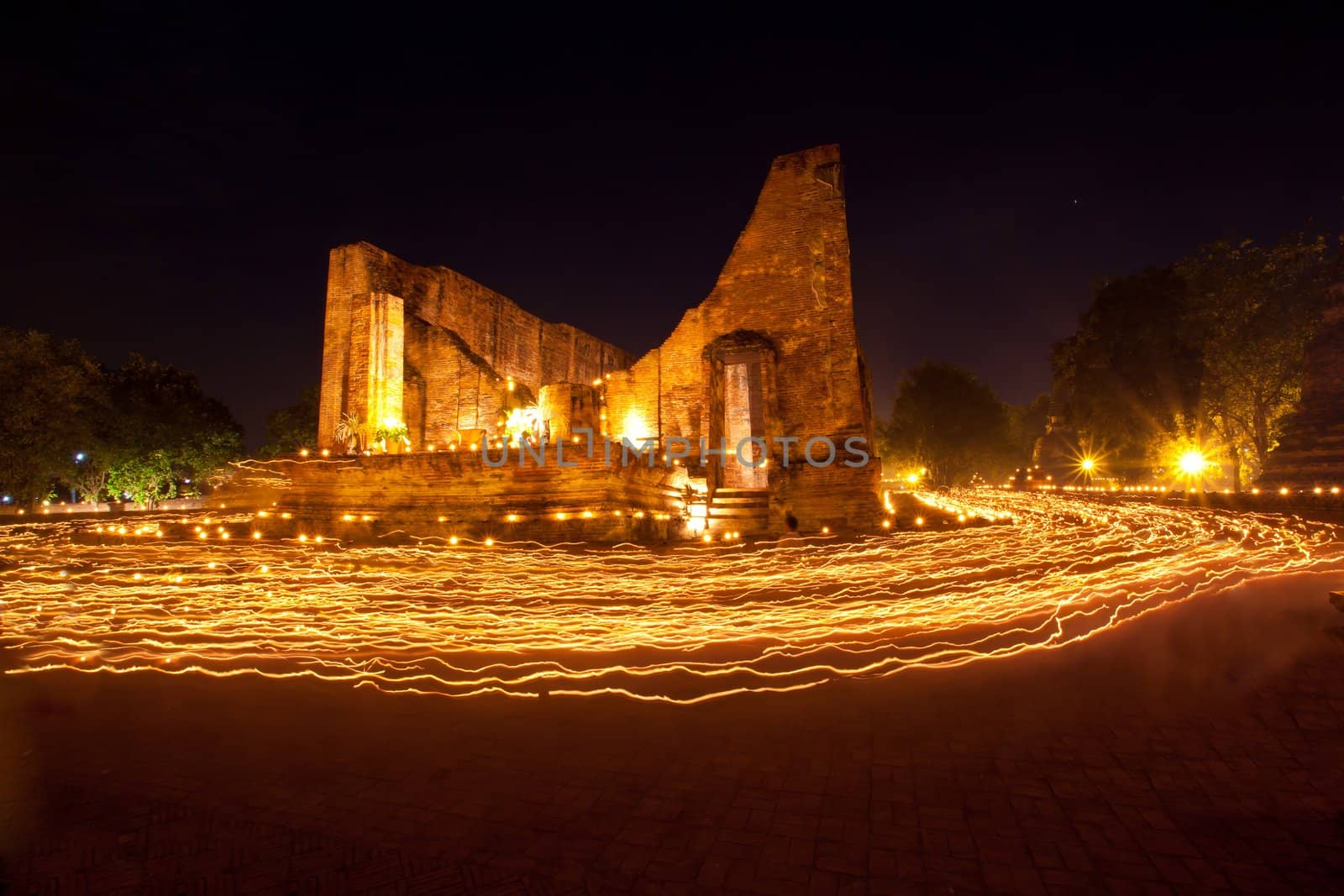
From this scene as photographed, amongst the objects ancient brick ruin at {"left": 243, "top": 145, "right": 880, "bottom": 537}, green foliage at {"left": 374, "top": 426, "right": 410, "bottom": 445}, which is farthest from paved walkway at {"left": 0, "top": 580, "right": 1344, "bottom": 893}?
→ green foliage at {"left": 374, "top": 426, "right": 410, "bottom": 445}

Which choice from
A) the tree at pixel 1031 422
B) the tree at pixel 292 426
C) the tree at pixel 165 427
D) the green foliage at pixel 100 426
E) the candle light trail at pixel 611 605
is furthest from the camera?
the tree at pixel 1031 422

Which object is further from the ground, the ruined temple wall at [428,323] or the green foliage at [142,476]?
the ruined temple wall at [428,323]

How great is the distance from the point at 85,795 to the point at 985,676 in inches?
172

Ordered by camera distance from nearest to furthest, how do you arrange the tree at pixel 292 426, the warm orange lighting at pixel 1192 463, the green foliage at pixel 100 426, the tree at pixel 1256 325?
1. the green foliage at pixel 100 426
2. the tree at pixel 1256 325
3. the warm orange lighting at pixel 1192 463
4. the tree at pixel 292 426

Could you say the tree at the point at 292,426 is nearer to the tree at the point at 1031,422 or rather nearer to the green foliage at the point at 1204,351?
the green foliage at the point at 1204,351

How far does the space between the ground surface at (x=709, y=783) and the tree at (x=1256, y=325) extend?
29010 millimetres

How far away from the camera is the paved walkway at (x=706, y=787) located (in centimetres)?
196

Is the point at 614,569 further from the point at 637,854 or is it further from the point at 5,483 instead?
the point at 5,483

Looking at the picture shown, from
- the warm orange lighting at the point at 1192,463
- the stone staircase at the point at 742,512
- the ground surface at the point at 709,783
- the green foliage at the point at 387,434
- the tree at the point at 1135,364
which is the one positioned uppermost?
the tree at the point at 1135,364

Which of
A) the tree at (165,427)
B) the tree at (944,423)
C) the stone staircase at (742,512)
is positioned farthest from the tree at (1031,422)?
the tree at (165,427)

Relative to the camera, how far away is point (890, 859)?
6.49 feet

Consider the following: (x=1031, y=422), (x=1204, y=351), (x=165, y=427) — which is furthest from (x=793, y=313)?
(x=1031, y=422)

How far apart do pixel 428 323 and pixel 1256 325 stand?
3261 centimetres

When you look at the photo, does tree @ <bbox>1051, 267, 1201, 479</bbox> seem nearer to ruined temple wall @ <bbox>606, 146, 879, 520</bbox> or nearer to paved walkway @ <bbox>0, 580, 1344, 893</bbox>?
ruined temple wall @ <bbox>606, 146, 879, 520</bbox>
